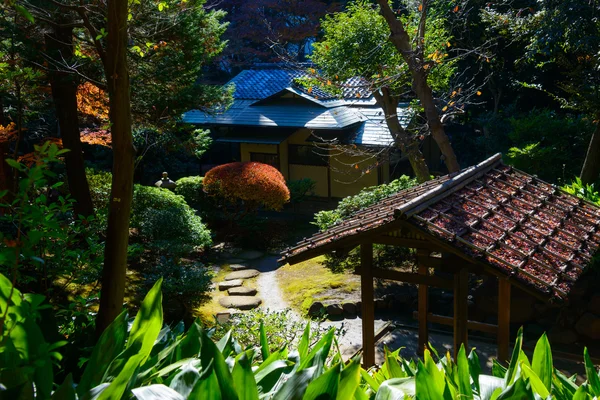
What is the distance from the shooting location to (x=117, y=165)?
416 centimetres

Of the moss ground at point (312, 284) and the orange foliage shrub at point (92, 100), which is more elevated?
the orange foliage shrub at point (92, 100)

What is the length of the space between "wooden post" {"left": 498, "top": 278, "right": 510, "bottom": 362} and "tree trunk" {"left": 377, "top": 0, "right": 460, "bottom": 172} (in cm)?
561

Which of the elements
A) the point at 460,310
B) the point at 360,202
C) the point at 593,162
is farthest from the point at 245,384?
the point at 360,202

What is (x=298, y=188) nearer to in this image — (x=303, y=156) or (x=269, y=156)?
(x=303, y=156)

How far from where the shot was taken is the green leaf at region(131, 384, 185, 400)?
1.88m

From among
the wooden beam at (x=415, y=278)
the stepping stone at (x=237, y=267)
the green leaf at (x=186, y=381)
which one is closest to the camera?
the green leaf at (x=186, y=381)

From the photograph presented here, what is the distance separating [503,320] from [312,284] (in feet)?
21.5

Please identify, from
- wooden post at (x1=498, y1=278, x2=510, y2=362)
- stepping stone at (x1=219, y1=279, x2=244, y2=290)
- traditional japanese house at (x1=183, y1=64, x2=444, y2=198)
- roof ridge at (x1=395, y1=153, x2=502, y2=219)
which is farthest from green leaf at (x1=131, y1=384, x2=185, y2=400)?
traditional japanese house at (x1=183, y1=64, x2=444, y2=198)

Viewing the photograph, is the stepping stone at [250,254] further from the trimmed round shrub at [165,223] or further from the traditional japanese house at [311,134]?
the traditional japanese house at [311,134]

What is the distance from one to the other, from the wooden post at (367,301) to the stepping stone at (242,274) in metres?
6.41

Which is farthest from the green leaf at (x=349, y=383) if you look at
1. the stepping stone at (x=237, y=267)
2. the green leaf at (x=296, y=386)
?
the stepping stone at (x=237, y=267)

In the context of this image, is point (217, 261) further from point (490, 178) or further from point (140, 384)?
point (140, 384)

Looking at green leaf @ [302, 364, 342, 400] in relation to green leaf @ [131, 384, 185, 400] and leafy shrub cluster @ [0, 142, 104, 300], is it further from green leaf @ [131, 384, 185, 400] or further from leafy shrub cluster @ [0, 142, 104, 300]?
leafy shrub cluster @ [0, 142, 104, 300]

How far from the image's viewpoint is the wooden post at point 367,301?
24.3ft
